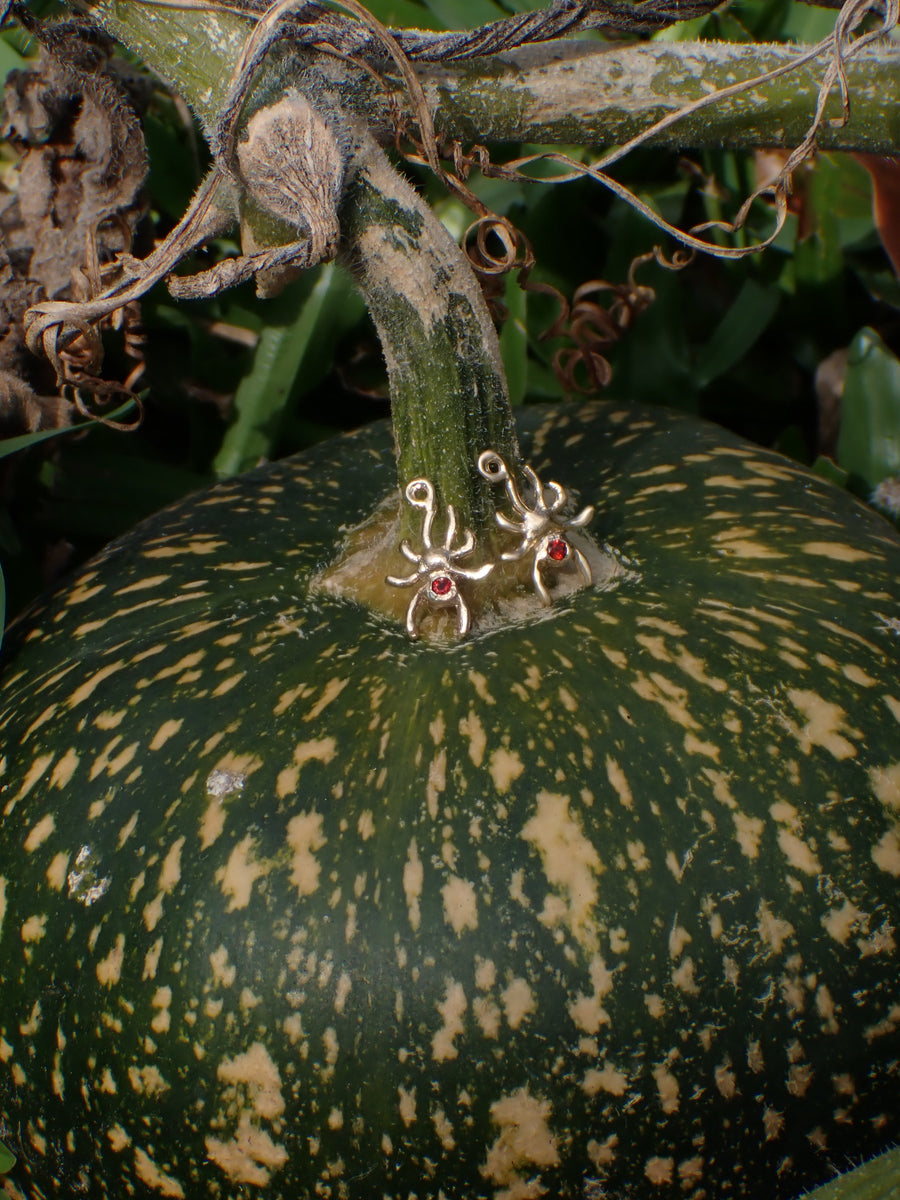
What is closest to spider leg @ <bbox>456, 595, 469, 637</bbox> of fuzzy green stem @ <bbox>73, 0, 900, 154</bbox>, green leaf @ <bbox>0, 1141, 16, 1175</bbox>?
fuzzy green stem @ <bbox>73, 0, 900, 154</bbox>

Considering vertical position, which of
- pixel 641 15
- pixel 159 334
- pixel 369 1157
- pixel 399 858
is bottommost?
pixel 369 1157

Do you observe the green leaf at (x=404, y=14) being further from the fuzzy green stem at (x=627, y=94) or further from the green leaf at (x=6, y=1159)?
the green leaf at (x=6, y=1159)

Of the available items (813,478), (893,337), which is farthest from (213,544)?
(893,337)

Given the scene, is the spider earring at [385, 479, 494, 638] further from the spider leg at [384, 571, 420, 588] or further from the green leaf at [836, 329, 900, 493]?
the green leaf at [836, 329, 900, 493]

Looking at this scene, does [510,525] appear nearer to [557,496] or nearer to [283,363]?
[557,496]

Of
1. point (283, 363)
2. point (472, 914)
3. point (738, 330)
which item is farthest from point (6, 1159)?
point (738, 330)

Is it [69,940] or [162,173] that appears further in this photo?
[162,173]

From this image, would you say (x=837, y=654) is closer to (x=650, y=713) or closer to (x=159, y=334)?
(x=650, y=713)
